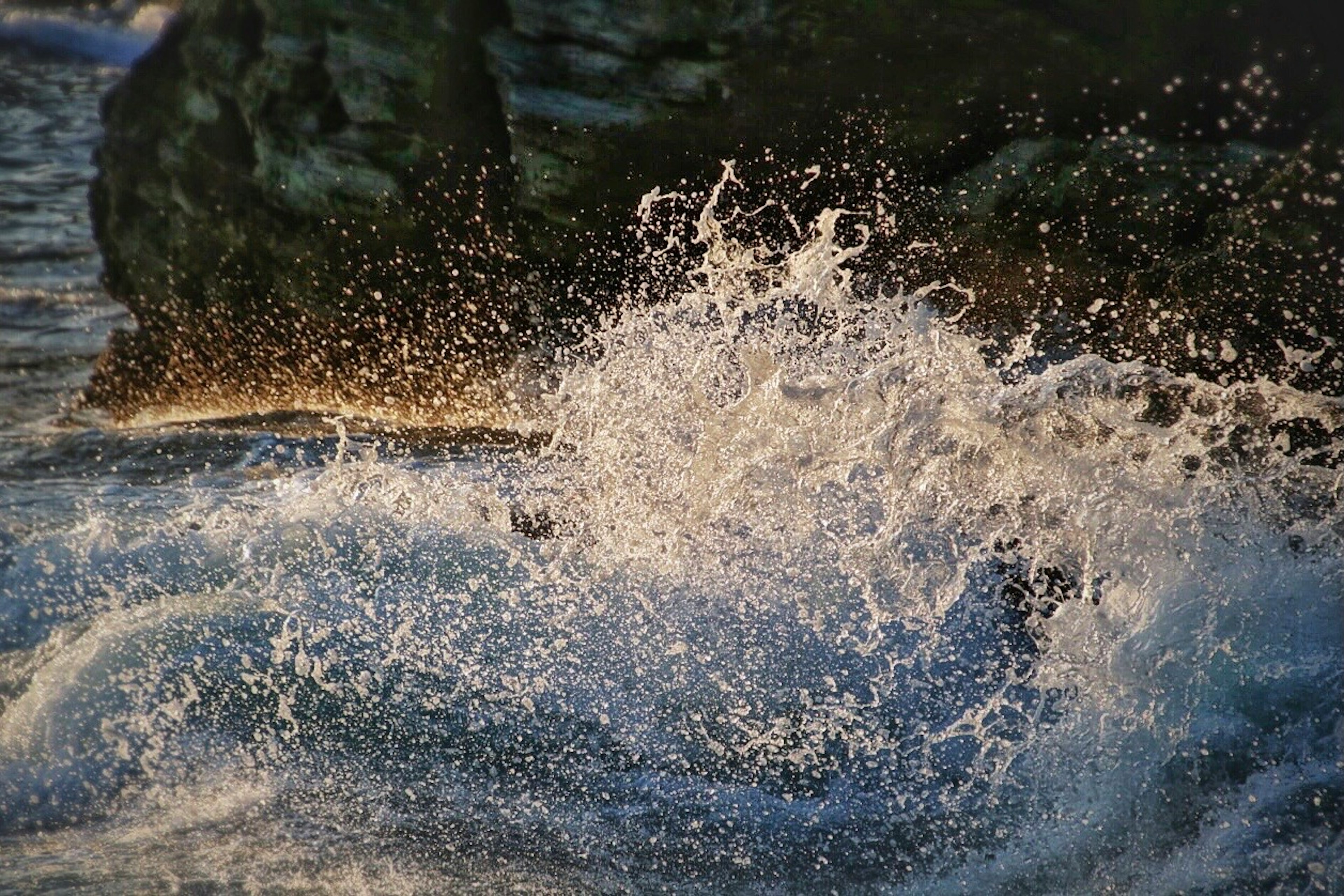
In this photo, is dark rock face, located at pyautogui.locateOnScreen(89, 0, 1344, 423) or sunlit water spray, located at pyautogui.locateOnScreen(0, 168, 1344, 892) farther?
dark rock face, located at pyautogui.locateOnScreen(89, 0, 1344, 423)

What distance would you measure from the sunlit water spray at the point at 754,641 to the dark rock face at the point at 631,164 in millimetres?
216

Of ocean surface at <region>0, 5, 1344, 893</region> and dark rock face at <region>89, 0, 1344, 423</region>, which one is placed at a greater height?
dark rock face at <region>89, 0, 1344, 423</region>

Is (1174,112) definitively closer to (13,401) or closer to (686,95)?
(686,95)

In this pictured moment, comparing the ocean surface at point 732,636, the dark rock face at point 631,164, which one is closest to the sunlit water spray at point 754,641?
the ocean surface at point 732,636

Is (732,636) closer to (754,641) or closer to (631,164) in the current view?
(754,641)

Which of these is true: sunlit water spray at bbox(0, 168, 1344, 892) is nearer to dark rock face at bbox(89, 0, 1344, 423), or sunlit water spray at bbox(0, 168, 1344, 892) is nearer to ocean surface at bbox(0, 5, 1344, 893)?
ocean surface at bbox(0, 5, 1344, 893)

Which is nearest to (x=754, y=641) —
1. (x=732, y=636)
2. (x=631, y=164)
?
(x=732, y=636)

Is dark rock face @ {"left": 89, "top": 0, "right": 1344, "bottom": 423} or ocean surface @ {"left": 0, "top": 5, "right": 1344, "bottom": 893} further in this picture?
dark rock face @ {"left": 89, "top": 0, "right": 1344, "bottom": 423}

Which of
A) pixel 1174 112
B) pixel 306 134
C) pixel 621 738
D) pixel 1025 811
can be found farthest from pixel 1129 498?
pixel 306 134

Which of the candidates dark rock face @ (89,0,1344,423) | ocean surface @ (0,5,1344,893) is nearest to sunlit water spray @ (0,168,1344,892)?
ocean surface @ (0,5,1344,893)

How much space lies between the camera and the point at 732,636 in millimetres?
2557

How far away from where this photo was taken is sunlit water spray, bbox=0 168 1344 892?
6.89ft

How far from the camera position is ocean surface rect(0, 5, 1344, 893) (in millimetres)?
2084

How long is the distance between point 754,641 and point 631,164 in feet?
4.77
